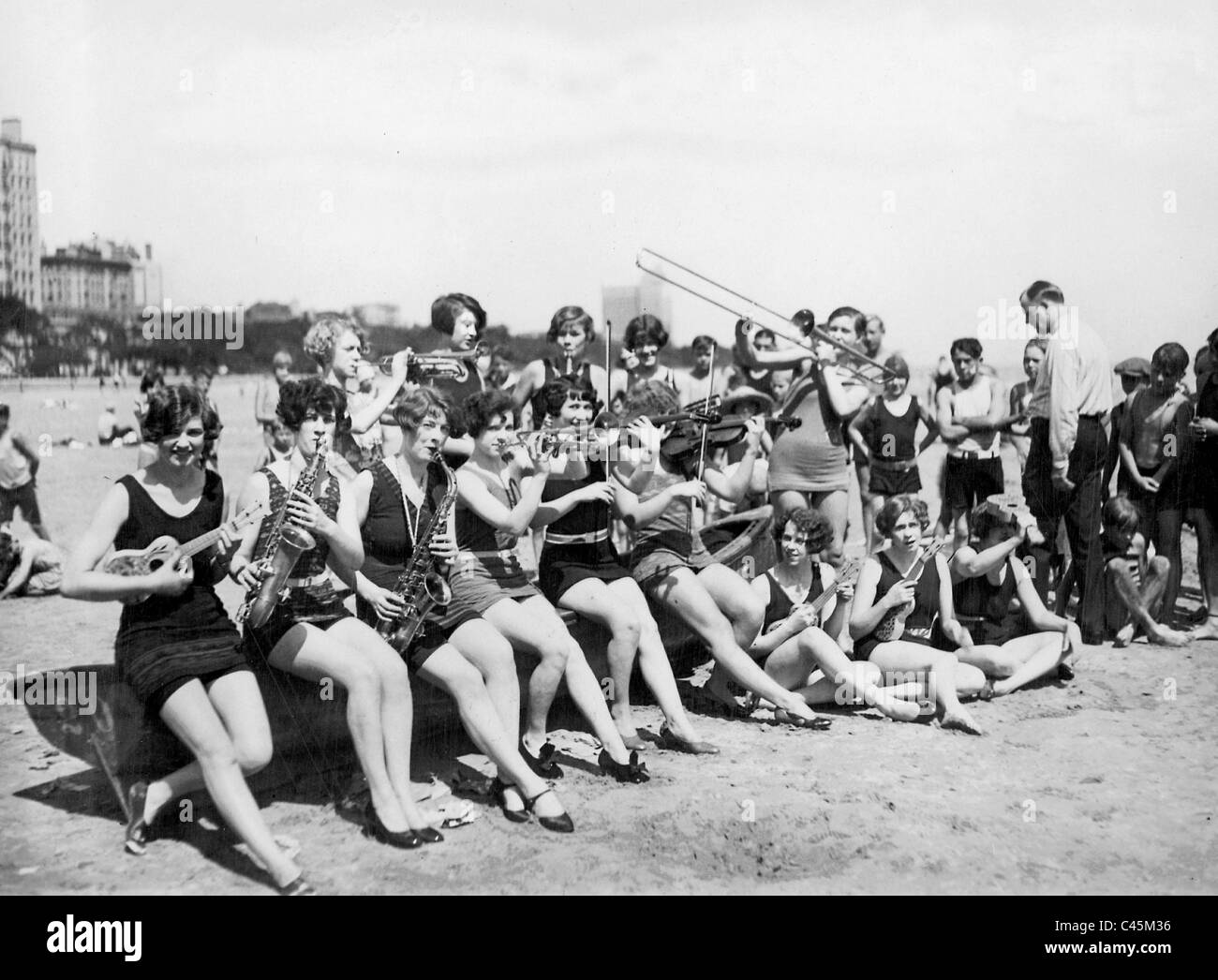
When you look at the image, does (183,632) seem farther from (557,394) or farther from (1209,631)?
(1209,631)

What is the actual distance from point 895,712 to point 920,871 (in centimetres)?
134

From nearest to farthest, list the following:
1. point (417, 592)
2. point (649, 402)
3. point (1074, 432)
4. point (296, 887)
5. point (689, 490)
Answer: point (296, 887)
point (417, 592)
point (689, 490)
point (649, 402)
point (1074, 432)

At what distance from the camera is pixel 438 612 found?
4410 millimetres

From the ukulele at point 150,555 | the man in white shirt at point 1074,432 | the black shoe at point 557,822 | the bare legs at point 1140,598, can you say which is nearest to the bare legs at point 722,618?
the black shoe at point 557,822

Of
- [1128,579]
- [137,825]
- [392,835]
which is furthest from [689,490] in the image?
[1128,579]

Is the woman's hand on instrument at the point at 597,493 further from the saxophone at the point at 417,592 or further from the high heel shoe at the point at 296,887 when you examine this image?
the high heel shoe at the point at 296,887

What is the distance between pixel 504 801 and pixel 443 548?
93 cm

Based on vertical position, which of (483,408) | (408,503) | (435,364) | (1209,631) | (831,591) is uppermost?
(435,364)

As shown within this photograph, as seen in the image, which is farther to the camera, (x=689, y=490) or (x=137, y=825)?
(x=689, y=490)

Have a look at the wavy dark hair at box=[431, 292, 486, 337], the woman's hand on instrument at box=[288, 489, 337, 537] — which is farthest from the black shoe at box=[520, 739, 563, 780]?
the wavy dark hair at box=[431, 292, 486, 337]

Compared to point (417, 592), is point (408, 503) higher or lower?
higher

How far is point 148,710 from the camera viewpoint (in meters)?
3.87

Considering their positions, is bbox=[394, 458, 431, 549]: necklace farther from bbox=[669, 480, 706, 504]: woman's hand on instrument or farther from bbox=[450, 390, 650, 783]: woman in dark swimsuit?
bbox=[669, 480, 706, 504]: woman's hand on instrument
